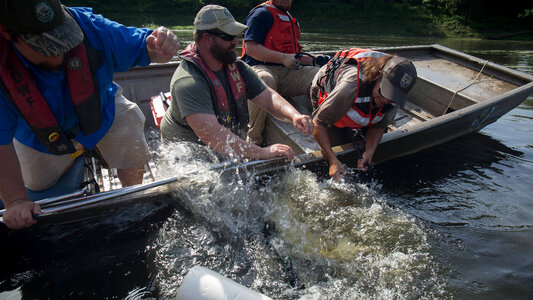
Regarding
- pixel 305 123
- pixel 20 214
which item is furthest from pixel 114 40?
pixel 305 123

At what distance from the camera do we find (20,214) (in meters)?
1.91

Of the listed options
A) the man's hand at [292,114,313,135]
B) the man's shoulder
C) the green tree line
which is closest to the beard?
the man's hand at [292,114,313,135]

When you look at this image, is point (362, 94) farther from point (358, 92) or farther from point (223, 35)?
point (223, 35)

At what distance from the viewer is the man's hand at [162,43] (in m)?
2.32

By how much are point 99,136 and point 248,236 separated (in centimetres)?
141

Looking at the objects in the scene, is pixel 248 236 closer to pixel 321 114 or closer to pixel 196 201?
pixel 196 201

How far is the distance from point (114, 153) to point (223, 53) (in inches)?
49.2

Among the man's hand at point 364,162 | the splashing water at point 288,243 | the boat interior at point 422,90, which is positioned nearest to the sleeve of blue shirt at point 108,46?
the splashing water at point 288,243

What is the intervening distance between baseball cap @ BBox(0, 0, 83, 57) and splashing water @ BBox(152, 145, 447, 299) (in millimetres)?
1200

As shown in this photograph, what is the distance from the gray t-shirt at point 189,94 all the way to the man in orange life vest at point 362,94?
747 mm

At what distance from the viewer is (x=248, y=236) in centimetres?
265

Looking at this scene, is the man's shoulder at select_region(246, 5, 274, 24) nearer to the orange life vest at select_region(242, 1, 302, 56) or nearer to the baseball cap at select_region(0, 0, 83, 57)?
the orange life vest at select_region(242, 1, 302, 56)

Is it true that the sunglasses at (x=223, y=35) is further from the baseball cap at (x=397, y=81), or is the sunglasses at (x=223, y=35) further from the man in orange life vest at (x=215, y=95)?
the baseball cap at (x=397, y=81)

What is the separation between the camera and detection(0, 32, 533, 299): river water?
228 centimetres
